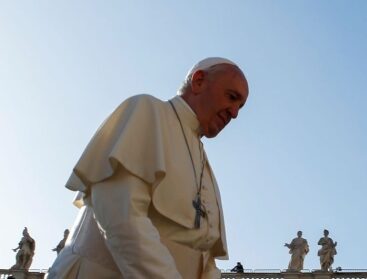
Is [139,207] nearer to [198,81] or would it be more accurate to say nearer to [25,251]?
[198,81]

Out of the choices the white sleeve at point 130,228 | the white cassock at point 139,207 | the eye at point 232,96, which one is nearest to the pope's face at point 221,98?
the eye at point 232,96

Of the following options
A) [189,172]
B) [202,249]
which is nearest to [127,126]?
[189,172]

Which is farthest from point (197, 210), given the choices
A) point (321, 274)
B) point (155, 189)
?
point (321, 274)

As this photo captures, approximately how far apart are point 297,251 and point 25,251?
11907 mm

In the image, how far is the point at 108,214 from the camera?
10.3 feet

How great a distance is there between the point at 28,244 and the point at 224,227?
31.5m

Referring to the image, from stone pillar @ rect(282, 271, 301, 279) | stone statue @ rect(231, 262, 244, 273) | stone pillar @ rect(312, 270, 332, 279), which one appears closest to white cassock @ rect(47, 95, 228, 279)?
stone pillar @ rect(312, 270, 332, 279)

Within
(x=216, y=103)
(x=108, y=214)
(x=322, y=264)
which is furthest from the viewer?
(x=322, y=264)

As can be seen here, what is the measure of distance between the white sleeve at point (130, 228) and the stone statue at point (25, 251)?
1207 inches

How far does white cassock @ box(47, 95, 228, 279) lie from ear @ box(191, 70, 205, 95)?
6.9 inches

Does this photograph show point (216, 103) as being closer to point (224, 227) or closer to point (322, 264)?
point (224, 227)

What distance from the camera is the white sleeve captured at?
298 centimetres

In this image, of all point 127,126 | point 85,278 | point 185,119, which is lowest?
point 85,278

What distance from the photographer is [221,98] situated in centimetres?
368
